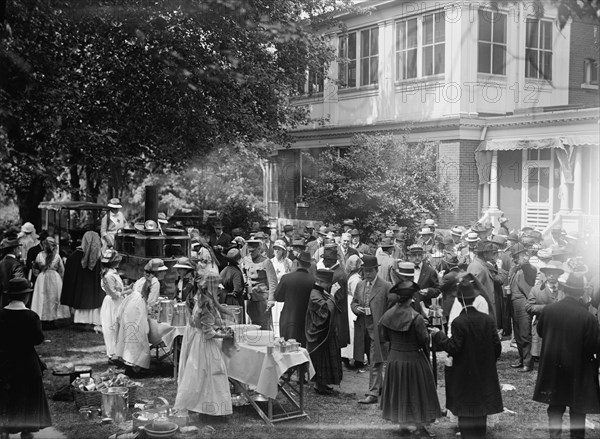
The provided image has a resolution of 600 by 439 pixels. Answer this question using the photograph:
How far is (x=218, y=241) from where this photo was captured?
54.4 ft

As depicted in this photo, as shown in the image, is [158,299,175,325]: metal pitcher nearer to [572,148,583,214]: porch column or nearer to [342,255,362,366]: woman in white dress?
[342,255,362,366]: woman in white dress

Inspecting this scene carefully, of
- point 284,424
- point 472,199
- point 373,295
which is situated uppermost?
point 472,199

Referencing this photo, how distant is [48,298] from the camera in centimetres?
1491

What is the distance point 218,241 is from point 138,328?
5.84 meters

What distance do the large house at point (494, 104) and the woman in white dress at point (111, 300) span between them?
12276 millimetres

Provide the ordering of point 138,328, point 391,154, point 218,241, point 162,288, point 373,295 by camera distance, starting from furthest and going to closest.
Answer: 1. point 391,154
2. point 218,241
3. point 162,288
4. point 138,328
5. point 373,295

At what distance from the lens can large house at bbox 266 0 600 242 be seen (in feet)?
68.5

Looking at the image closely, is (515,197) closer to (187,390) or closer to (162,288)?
(162,288)

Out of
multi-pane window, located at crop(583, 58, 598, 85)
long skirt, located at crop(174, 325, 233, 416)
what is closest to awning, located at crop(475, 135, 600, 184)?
multi-pane window, located at crop(583, 58, 598, 85)

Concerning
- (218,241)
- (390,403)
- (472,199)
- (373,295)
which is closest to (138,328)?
(373,295)

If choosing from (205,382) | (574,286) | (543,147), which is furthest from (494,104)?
(205,382)

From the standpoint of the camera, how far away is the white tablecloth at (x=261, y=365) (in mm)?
8570

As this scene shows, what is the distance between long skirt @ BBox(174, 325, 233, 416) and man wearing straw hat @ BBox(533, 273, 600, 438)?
367 cm

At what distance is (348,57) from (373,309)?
18684mm
